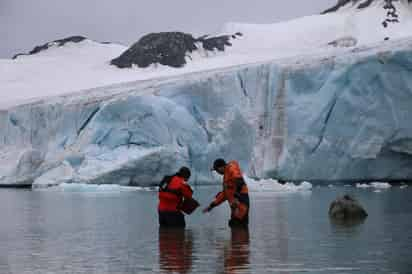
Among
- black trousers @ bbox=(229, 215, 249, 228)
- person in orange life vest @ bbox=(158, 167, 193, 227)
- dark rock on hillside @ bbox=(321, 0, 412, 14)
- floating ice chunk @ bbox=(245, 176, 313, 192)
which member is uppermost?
dark rock on hillside @ bbox=(321, 0, 412, 14)

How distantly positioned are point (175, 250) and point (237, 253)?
23.6 inches

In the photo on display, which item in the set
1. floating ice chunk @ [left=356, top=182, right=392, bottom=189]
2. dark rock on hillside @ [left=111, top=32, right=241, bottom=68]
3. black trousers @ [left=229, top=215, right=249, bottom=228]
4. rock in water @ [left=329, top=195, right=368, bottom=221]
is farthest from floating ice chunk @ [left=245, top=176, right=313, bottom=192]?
dark rock on hillside @ [left=111, top=32, right=241, bottom=68]

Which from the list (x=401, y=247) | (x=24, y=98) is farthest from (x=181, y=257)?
(x=24, y=98)

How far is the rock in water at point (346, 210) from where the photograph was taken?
34.3ft

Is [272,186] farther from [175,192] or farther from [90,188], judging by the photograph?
[175,192]

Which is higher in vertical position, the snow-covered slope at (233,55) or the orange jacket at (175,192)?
the snow-covered slope at (233,55)

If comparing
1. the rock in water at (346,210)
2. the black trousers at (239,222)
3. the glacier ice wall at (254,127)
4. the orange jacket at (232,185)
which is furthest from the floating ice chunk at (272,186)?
the orange jacket at (232,185)

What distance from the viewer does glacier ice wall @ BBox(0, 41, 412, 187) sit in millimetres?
21359

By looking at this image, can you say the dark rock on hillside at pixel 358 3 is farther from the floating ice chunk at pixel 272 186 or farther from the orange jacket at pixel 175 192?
the orange jacket at pixel 175 192

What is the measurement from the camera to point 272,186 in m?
20.8

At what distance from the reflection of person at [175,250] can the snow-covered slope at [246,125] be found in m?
13.1

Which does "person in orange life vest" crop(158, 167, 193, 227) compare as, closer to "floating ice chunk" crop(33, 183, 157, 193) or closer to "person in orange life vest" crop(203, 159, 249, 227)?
"person in orange life vest" crop(203, 159, 249, 227)

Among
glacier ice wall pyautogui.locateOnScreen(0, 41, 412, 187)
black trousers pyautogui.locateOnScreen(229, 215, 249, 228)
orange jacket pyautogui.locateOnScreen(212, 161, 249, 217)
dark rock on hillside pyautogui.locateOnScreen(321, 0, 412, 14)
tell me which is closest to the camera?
orange jacket pyautogui.locateOnScreen(212, 161, 249, 217)

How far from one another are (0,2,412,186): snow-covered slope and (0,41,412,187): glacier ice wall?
1.1 inches
